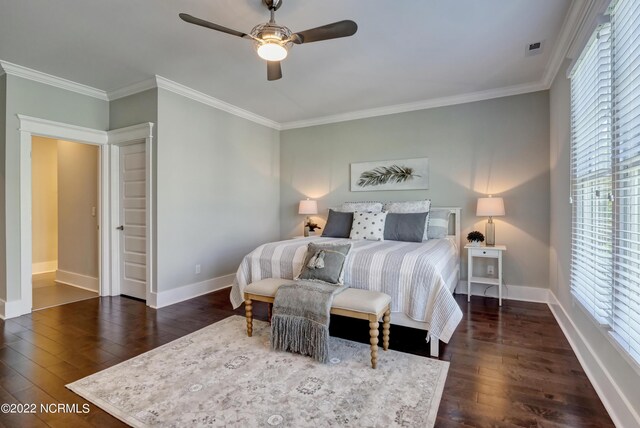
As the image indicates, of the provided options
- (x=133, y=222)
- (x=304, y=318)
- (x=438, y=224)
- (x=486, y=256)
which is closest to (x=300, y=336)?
(x=304, y=318)

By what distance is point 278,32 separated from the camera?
7.39 ft

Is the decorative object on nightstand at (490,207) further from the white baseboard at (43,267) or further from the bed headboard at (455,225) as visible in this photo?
the white baseboard at (43,267)

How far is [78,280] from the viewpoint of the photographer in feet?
15.5

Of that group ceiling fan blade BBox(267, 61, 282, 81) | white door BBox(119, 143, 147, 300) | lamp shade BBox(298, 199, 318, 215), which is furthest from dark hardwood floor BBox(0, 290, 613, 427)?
ceiling fan blade BBox(267, 61, 282, 81)

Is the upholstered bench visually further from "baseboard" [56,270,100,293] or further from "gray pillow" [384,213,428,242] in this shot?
"baseboard" [56,270,100,293]

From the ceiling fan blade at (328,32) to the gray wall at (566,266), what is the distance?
7.45 ft

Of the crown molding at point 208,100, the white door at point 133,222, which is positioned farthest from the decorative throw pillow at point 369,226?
the white door at point 133,222

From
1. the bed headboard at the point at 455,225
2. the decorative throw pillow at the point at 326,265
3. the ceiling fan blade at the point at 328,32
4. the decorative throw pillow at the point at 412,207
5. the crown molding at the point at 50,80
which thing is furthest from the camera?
the bed headboard at the point at 455,225

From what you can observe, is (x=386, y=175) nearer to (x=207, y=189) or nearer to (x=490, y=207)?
A: (x=490, y=207)

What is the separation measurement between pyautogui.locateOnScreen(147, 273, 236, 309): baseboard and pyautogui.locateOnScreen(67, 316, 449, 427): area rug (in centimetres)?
126

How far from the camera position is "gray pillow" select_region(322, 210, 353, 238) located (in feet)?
14.0

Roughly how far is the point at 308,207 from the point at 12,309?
3836 mm

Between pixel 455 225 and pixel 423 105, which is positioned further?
pixel 423 105

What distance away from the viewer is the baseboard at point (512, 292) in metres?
3.95
